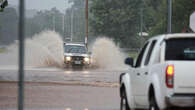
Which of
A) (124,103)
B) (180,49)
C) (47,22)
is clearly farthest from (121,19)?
(180,49)

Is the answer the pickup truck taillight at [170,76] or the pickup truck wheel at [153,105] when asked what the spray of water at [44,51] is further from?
the pickup truck taillight at [170,76]

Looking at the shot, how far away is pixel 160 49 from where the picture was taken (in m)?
11.9

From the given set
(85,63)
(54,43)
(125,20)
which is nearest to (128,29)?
(125,20)

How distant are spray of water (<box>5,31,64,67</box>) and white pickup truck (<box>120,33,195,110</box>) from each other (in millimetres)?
31829

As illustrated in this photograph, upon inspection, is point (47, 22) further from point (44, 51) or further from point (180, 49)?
point (180, 49)

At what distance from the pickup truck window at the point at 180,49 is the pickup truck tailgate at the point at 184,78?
63 centimetres

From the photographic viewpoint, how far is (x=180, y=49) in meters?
11.9

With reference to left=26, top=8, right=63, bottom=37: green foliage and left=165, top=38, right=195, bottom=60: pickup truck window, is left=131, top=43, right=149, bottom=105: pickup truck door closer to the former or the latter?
left=165, top=38, right=195, bottom=60: pickup truck window

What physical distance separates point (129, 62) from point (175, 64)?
2867 mm

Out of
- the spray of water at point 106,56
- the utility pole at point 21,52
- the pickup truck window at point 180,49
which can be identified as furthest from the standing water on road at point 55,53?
the utility pole at point 21,52

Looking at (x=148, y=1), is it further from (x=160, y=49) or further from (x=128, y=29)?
(x=160, y=49)

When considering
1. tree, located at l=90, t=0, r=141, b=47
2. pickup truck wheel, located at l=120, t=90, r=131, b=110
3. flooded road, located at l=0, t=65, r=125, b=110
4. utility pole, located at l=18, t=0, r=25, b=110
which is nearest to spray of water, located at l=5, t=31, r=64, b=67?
flooded road, located at l=0, t=65, r=125, b=110

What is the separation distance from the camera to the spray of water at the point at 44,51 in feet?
153

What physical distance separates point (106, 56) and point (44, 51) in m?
4.58
